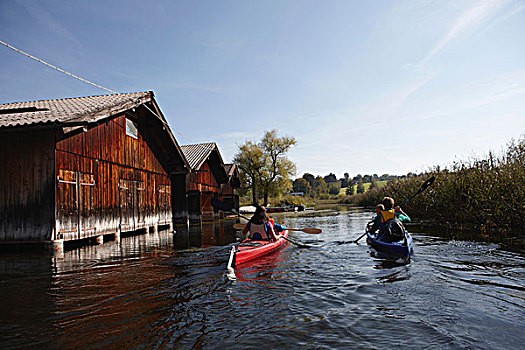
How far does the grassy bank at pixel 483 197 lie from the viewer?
11125 millimetres

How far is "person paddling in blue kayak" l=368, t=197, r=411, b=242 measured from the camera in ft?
30.7

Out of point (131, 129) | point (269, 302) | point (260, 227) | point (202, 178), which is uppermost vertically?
point (131, 129)

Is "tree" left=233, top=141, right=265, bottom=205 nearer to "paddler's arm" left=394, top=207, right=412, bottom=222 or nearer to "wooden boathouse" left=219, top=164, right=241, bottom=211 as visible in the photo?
"wooden boathouse" left=219, top=164, right=241, bottom=211

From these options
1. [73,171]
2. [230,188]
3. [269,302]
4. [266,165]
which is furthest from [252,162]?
[269,302]

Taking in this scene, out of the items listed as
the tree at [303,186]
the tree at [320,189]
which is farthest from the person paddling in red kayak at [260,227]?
the tree at [303,186]

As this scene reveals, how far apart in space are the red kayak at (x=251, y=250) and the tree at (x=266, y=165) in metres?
35.5

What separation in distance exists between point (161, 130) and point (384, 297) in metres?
15.5

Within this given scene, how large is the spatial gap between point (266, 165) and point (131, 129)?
3117cm

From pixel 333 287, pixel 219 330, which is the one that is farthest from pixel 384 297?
pixel 219 330

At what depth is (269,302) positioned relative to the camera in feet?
17.8

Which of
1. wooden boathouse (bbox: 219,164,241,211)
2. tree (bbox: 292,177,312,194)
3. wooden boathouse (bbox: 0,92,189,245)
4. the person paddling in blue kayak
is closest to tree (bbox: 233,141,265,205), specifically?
wooden boathouse (bbox: 219,164,241,211)

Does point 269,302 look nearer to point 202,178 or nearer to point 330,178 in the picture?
point 202,178

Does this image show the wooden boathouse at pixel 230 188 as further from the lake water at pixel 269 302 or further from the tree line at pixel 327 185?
the lake water at pixel 269 302

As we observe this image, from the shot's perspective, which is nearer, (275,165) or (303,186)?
(275,165)
